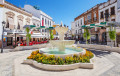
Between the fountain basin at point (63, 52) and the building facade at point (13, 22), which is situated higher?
the building facade at point (13, 22)

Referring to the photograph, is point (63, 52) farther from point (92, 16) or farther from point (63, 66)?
point (92, 16)

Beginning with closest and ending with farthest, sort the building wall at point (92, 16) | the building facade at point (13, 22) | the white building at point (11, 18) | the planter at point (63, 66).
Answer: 1. the planter at point (63, 66)
2. the building facade at point (13, 22)
3. the white building at point (11, 18)
4. the building wall at point (92, 16)

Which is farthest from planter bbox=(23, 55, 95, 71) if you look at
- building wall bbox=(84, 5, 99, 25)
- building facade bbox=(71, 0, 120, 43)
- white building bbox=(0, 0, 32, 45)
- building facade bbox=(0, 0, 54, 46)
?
building wall bbox=(84, 5, 99, 25)

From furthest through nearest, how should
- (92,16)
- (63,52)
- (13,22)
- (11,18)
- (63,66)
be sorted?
1. (92,16)
2. (13,22)
3. (11,18)
4. (63,52)
5. (63,66)

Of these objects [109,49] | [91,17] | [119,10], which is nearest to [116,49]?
[109,49]

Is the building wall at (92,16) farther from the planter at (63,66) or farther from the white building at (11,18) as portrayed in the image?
the planter at (63,66)

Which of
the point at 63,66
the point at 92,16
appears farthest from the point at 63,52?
the point at 92,16

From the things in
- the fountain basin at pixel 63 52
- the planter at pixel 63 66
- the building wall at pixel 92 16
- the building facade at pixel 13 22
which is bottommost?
the planter at pixel 63 66

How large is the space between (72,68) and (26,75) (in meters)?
2.66

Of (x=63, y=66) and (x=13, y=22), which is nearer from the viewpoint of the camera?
(x=63, y=66)

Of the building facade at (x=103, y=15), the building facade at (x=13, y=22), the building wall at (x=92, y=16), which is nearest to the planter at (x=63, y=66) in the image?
the building facade at (x=13, y=22)

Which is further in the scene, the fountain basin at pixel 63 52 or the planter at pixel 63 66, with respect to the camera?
the fountain basin at pixel 63 52

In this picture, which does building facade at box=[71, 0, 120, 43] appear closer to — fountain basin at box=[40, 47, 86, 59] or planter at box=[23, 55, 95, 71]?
fountain basin at box=[40, 47, 86, 59]

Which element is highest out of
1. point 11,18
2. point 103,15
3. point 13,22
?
point 103,15
